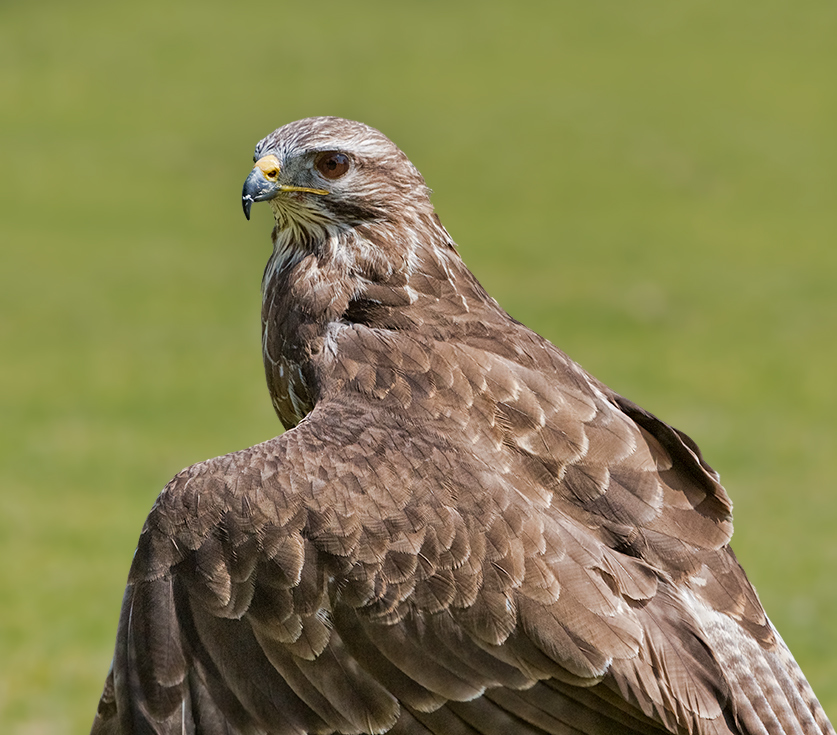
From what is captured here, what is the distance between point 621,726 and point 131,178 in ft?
93.3

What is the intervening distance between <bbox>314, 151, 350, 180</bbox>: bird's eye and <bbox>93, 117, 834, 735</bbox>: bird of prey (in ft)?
3.77

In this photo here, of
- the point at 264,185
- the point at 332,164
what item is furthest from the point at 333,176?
the point at 264,185

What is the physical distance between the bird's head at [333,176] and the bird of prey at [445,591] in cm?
104

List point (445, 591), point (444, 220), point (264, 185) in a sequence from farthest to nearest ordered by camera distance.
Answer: point (444, 220) < point (264, 185) < point (445, 591)

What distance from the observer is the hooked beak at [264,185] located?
5562 mm

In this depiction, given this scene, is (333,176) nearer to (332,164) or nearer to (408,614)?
(332,164)

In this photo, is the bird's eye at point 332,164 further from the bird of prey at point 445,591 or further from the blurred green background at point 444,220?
the blurred green background at point 444,220

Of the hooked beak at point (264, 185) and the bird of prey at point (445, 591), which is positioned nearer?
the bird of prey at point (445, 591)

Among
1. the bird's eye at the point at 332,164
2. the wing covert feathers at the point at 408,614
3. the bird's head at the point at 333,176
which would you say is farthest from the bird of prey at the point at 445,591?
the bird's eye at the point at 332,164

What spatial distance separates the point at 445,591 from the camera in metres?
4.51

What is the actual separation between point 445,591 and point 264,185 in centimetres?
206

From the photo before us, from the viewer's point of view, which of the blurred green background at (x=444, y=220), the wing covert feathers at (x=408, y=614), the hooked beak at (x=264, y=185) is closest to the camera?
the wing covert feathers at (x=408, y=614)

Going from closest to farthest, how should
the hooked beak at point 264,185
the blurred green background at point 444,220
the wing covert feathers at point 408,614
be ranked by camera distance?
the wing covert feathers at point 408,614
the hooked beak at point 264,185
the blurred green background at point 444,220

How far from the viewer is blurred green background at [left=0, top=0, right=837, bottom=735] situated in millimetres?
15125
